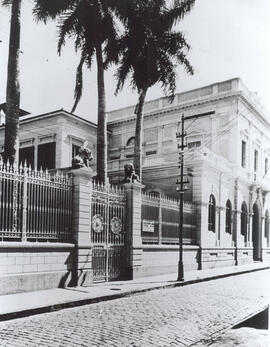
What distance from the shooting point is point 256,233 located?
30.5 metres

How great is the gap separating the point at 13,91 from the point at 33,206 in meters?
3.79

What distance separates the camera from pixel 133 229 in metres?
15.9

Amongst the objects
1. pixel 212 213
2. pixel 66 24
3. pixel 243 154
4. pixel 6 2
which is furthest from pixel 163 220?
pixel 243 154

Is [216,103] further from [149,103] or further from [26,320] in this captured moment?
[26,320]

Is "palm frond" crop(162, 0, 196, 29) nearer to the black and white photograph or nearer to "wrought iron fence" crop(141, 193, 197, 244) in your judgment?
the black and white photograph

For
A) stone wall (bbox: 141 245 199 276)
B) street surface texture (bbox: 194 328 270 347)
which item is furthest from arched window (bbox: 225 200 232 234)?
street surface texture (bbox: 194 328 270 347)

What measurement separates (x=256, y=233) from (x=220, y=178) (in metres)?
8.30

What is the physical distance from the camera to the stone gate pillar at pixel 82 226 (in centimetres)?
1313

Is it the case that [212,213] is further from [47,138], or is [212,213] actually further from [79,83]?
[47,138]

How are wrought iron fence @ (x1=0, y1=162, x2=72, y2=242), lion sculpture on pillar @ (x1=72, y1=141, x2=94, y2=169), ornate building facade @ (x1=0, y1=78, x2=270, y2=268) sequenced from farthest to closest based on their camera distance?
ornate building facade @ (x1=0, y1=78, x2=270, y2=268) < lion sculpture on pillar @ (x1=72, y1=141, x2=94, y2=169) < wrought iron fence @ (x1=0, y1=162, x2=72, y2=242)

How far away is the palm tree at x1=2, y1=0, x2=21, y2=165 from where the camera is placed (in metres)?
13.4

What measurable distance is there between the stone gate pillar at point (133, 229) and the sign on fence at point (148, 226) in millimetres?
776

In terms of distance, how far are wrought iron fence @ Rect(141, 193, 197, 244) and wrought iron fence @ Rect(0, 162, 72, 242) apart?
4.67 metres

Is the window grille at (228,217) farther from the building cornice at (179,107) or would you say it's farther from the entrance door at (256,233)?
the building cornice at (179,107)
